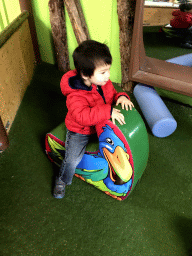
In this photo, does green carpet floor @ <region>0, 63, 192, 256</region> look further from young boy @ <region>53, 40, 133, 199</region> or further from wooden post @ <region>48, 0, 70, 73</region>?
wooden post @ <region>48, 0, 70, 73</region>

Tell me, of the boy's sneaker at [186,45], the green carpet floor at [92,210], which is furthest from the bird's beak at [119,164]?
the boy's sneaker at [186,45]

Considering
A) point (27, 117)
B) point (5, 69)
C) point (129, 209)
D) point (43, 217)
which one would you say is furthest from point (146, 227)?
point (5, 69)

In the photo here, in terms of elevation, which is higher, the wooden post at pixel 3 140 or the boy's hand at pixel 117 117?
the boy's hand at pixel 117 117

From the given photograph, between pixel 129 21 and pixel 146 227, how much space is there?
172cm

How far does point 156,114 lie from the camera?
1.60m

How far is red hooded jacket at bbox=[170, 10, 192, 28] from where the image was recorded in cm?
230

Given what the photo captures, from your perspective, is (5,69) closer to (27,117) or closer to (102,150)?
(27,117)

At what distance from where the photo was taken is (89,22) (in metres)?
2.14

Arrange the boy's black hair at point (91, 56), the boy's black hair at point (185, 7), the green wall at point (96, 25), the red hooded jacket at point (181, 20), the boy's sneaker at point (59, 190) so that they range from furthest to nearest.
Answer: the red hooded jacket at point (181, 20) < the boy's black hair at point (185, 7) < the green wall at point (96, 25) < the boy's sneaker at point (59, 190) < the boy's black hair at point (91, 56)

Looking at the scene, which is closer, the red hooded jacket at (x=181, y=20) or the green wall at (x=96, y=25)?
the green wall at (x=96, y=25)

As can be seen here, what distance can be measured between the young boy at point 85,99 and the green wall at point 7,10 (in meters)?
1.92

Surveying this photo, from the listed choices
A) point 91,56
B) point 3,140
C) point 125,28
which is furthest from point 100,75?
point 125,28

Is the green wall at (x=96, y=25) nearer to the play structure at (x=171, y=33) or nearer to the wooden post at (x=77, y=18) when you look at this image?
the wooden post at (x=77, y=18)

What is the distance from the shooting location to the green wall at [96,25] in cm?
198
